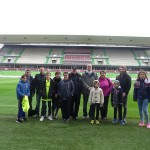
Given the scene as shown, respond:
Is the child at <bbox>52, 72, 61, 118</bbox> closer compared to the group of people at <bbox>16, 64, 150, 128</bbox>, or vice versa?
the group of people at <bbox>16, 64, 150, 128</bbox>

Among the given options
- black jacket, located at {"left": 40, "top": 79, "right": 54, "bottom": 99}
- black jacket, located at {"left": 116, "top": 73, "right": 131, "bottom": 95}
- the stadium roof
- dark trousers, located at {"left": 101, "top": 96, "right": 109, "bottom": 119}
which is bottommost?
dark trousers, located at {"left": 101, "top": 96, "right": 109, "bottom": 119}

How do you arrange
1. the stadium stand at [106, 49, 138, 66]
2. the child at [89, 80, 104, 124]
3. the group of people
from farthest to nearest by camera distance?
1. the stadium stand at [106, 49, 138, 66]
2. the child at [89, 80, 104, 124]
3. the group of people

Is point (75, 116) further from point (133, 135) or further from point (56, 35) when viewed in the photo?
point (56, 35)

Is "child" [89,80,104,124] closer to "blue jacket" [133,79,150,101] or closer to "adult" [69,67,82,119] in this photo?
"adult" [69,67,82,119]

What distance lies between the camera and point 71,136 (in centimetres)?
676

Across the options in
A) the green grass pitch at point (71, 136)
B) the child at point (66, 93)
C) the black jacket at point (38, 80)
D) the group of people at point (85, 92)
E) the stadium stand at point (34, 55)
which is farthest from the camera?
the stadium stand at point (34, 55)

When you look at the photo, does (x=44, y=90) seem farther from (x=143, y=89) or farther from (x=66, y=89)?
(x=143, y=89)

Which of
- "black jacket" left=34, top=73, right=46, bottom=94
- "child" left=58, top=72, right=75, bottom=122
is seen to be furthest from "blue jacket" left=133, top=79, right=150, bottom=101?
"black jacket" left=34, top=73, right=46, bottom=94

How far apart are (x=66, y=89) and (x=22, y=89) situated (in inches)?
54.3

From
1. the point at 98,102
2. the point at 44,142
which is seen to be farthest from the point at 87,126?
the point at 44,142

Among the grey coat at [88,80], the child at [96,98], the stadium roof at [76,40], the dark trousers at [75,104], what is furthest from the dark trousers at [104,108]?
the stadium roof at [76,40]

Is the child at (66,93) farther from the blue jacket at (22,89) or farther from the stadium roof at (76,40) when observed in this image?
the stadium roof at (76,40)

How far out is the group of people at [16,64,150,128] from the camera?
26.9 feet

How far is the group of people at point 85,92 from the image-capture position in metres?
8.20
